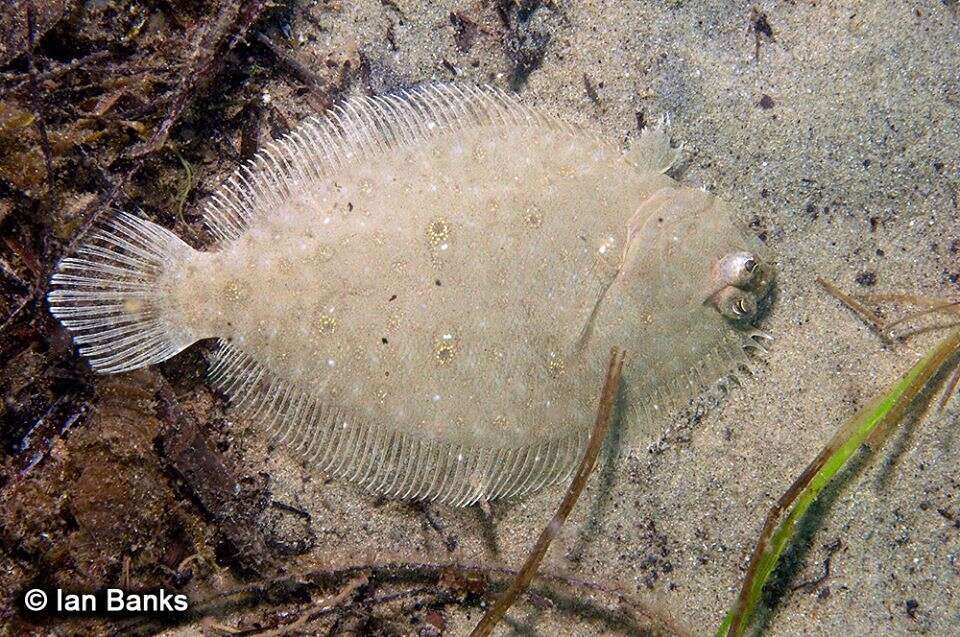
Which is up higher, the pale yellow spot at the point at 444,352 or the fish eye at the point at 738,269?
the fish eye at the point at 738,269

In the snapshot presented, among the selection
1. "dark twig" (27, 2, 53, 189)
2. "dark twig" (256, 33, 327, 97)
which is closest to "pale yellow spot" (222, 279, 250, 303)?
"dark twig" (27, 2, 53, 189)

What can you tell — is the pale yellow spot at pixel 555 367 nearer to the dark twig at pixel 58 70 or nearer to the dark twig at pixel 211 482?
the dark twig at pixel 211 482

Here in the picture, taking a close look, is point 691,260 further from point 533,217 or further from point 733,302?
point 533,217

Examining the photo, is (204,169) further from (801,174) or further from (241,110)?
(801,174)

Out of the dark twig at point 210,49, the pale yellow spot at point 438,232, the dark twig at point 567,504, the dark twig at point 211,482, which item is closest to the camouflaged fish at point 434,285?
the pale yellow spot at point 438,232

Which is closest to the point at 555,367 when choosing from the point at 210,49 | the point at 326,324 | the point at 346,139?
the point at 326,324

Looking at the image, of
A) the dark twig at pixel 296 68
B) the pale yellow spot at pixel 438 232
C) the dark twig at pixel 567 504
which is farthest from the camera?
the dark twig at pixel 296 68

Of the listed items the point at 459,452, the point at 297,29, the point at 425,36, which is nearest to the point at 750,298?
the point at 459,452
